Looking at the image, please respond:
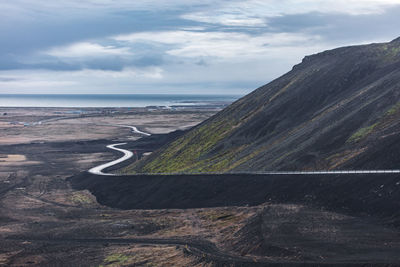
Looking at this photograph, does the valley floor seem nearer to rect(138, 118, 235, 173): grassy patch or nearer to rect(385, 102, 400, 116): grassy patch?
rect(138, 118, 235, 173): grassy patch

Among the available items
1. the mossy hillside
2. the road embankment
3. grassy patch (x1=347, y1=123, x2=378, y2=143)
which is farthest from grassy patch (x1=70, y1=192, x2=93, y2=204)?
grassy patch (x1=347, y1=123, x2=378, y2=143)

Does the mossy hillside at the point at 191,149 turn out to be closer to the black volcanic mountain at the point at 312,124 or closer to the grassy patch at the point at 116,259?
the black volcanic mountain at the point at 312,124

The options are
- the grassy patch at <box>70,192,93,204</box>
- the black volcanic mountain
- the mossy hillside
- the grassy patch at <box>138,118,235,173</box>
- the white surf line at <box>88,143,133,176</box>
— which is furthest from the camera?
the white surf line at <box>88,143,133,176</box>

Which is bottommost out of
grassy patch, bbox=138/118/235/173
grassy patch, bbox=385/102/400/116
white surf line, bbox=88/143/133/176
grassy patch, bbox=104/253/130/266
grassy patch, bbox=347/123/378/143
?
grassy patch, bbox=104/253/130/266

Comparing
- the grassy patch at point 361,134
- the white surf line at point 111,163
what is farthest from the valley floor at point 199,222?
the grassy patch at point 361,134

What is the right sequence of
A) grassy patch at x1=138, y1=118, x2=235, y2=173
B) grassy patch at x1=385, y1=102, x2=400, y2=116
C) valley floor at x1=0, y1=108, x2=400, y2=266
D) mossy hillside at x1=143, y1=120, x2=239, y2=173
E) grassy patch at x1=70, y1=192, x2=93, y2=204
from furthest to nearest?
mossy hillside at x1=143, y1=120, x2=239, y2=173 < grassy patch at x1=138, y1=118, x2=235, y2=173 < grassy patch at x1=70, y1=192, x2=93, y2=204 < grassy patch at x1=385, y1=102, x2=400, y2=116 < valley floor at x1=0, y1=108, x2=400, y2=266

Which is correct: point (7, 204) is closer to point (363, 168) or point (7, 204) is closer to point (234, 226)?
point (234, 226)
